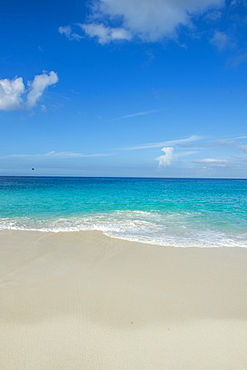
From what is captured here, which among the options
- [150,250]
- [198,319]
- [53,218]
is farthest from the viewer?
[53,218]

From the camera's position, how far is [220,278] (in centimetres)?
624

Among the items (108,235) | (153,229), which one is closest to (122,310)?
(108,235)

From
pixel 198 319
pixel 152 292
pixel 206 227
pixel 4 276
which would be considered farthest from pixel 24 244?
pixel 206 227

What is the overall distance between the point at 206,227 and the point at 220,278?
681 centimetres

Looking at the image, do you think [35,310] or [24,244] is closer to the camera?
[35,310]

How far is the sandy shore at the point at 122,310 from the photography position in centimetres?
334

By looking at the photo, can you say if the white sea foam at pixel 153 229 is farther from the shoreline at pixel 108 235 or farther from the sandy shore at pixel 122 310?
the sandy shore at pixel 122 310

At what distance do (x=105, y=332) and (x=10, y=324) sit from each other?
1.82 metres

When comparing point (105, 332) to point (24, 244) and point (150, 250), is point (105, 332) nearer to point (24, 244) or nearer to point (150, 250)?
point (150, 250)

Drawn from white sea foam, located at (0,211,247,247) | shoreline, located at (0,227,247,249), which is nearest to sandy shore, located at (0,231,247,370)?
shoreline, located at (0,227,247,249)

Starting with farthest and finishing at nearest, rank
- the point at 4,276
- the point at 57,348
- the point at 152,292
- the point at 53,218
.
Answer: the point at 53,218 → the point at 4,276 → the point at 152,292 → the point at 57,348

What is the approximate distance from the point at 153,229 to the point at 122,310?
7709 mm

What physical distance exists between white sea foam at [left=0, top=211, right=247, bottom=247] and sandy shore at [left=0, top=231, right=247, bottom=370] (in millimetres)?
1705

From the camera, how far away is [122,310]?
464 cm
